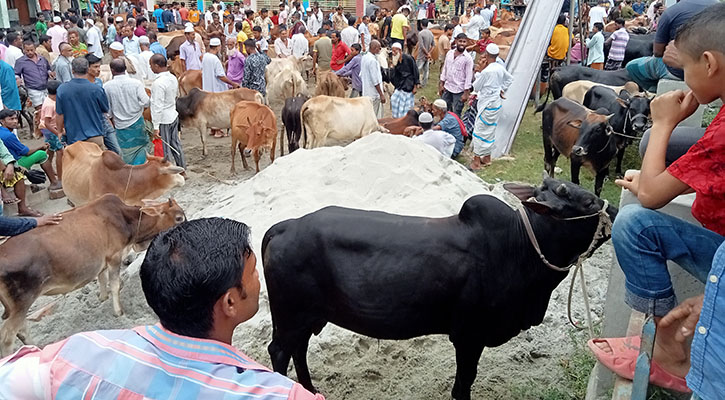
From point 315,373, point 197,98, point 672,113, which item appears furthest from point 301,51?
point 672,113

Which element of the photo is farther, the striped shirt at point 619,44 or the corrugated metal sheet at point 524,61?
the striped shirt at point 619,44

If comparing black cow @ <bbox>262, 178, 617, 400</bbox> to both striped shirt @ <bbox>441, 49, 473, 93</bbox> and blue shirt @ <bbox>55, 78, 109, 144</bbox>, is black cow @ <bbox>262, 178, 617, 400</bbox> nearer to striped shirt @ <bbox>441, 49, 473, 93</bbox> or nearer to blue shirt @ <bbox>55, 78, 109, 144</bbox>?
blue shirt @ <bbox>55, 78, 109, 144</bbox>

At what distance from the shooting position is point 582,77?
41.6 ft

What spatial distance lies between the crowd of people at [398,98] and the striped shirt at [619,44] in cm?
5

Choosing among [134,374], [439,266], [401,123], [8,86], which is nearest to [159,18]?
[8,86]

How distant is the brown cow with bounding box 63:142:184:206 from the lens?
7.29 metres

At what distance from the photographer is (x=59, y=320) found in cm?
580

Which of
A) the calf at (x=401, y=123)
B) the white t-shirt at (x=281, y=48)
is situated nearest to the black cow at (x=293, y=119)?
the calf at (x=401, y=123)

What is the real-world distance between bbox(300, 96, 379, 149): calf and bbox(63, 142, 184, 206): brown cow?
132 inches

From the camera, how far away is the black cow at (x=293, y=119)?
34.8 feet

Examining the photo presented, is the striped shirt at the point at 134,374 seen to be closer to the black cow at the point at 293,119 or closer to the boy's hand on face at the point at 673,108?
the boy's hand on face at the point at 673,108

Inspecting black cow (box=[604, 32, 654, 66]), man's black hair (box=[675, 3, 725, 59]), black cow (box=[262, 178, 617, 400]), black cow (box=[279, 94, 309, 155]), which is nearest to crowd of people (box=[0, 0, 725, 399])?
man's black hair (box=[675, 3, 725, 59])

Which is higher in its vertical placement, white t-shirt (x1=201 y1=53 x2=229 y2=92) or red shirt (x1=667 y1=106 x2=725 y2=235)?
red shirt (x1=667 y1=106 x2=725 y2=235)

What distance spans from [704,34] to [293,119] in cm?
892
